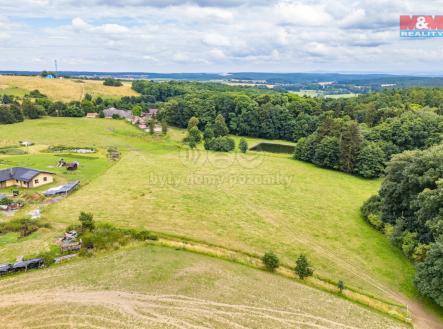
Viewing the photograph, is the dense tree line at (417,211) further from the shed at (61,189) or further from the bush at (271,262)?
the shed at (61,189)

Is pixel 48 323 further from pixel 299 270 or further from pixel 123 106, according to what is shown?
pixel 123 106

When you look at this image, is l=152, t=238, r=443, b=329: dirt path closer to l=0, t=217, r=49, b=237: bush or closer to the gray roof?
l=0, t=217, r=49, b=237: bush

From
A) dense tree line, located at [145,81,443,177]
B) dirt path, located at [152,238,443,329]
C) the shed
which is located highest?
dense tree line, located at [145,81,443,177]

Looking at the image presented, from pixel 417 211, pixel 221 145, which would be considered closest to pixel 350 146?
pixel 221 145

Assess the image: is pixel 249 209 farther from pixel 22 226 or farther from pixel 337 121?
pixel 337 121

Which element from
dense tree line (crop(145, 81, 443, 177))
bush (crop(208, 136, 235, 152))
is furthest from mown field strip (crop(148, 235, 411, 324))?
bush (crop(208, 136, 235, 152))

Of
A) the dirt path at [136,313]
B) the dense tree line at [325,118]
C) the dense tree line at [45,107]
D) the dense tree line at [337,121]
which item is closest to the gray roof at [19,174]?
the dirt path at [136,313]
